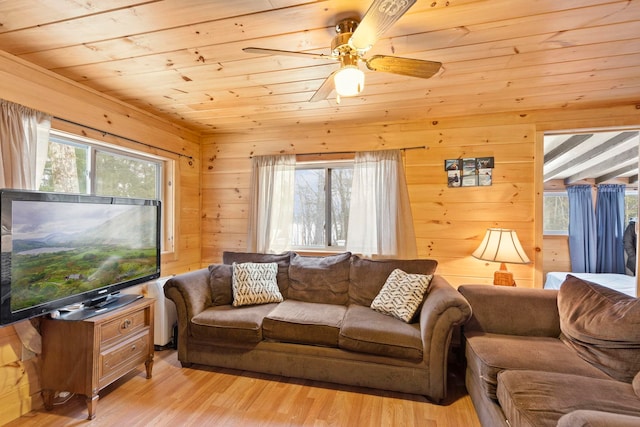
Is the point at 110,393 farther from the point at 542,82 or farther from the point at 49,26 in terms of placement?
the point at 542,82

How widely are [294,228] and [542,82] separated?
2.62 m

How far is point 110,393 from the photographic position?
2080 millimetres

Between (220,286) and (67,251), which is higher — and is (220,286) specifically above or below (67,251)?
below

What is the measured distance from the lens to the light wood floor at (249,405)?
5.96 feet

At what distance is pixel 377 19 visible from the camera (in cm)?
112

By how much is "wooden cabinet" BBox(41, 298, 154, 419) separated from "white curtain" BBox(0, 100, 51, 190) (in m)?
0.93

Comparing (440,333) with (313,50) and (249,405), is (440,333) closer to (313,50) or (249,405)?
(249,405)

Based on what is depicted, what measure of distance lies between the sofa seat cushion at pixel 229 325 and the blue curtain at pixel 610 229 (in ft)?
16.7

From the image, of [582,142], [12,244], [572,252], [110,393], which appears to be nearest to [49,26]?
[12,244]

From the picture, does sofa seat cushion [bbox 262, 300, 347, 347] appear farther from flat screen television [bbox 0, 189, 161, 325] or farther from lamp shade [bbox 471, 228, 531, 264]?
lamp shade [bbox 471, 228, 531, 264]

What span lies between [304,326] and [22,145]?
7.36 ft

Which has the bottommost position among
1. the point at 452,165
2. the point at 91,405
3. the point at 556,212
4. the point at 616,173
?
the point at 91,405

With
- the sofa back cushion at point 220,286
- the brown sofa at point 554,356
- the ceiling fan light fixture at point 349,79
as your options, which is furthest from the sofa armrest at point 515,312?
the sofa back cushion at point 220,286

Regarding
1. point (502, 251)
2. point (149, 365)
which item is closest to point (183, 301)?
point (149, 365)
